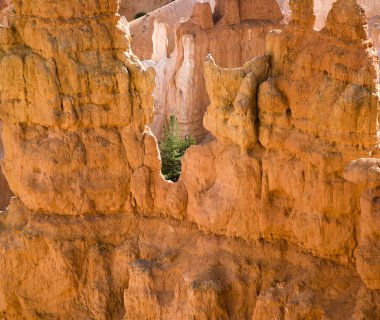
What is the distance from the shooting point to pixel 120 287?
14.6m

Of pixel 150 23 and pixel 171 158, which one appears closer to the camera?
pixel 171 158

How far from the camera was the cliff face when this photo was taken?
38.5 feet

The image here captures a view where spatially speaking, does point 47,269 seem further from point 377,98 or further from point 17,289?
point 377,98

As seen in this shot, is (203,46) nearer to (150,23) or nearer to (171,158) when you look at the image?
(171,158)

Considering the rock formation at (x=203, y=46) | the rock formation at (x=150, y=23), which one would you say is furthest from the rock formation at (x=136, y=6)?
the rock formation at (x=203, y=46)

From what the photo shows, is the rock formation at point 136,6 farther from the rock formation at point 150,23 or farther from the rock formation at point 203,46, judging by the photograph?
the rock formation at point 203,46

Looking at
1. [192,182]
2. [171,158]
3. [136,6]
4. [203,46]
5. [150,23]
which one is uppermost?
[136,6]

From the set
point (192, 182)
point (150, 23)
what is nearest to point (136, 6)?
point (150, 23)

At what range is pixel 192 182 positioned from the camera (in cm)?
1384

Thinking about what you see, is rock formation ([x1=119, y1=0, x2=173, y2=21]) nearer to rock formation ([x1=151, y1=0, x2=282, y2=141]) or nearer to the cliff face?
rock formation ([x1=151, y1=0, x2=282, y2=141])

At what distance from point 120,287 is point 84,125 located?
10.7ft

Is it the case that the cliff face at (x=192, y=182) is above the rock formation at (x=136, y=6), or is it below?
below

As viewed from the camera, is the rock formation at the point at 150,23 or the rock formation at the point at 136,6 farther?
the rock formation at the point at 136,6

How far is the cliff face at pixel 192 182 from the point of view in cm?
1174
